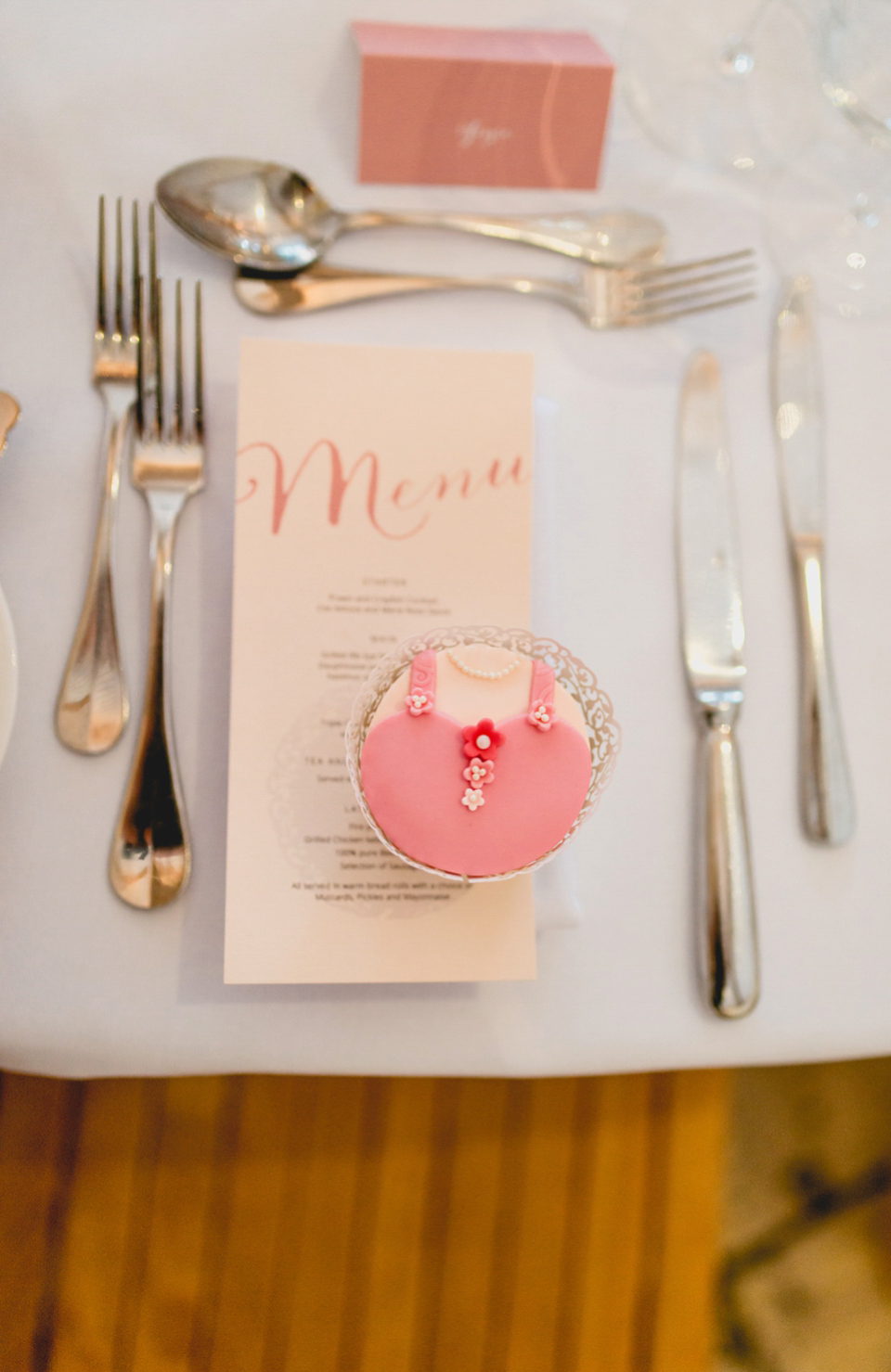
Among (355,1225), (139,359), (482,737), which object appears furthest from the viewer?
(355,1225)

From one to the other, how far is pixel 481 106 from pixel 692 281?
6.9 inches

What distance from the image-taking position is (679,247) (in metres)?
0.62

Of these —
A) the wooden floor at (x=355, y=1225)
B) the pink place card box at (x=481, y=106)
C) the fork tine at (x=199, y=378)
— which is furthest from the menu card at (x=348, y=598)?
the wooden floor at (x=355, y=1225)

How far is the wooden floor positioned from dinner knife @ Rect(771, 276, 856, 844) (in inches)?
18.5

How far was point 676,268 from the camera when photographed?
1.96 feet

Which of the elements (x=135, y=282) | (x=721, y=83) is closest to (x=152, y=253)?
(x=135, y=282)

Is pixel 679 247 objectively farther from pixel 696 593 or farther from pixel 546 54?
pixel 696 593

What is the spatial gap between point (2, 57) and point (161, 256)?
0.16 metres

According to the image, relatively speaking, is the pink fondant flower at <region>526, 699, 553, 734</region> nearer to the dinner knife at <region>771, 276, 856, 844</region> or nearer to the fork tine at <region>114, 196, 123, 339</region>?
the dinner knife at <region>771, 276, 856, 844</region>

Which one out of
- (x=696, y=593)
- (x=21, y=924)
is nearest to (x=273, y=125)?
(x=696, y=593)

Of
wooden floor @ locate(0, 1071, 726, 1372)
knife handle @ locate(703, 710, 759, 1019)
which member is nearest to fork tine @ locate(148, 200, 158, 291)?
knife handle @ locate(703, 710, 759, 1019)

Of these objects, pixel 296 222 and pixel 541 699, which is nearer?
pixel 541 699

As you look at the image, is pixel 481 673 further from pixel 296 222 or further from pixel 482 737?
pixel 296 222

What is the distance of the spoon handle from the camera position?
23.6 inches
